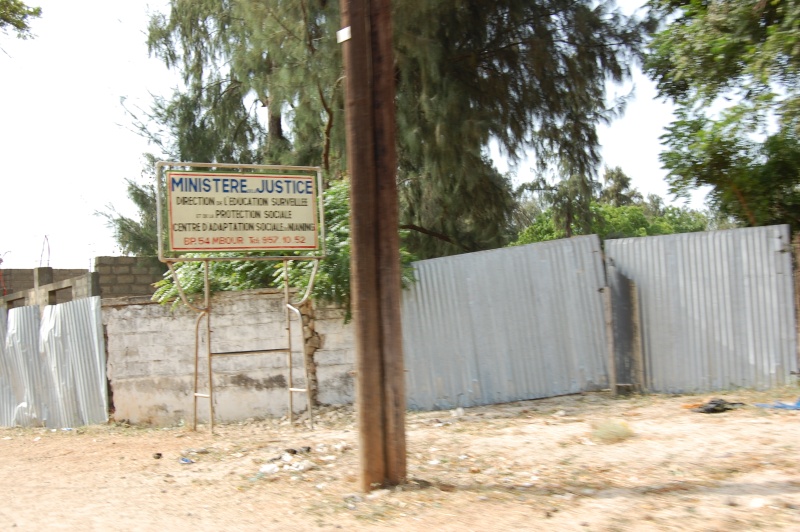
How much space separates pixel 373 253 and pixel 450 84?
7.80 m

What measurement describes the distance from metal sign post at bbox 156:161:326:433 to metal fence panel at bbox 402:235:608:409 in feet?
5.02

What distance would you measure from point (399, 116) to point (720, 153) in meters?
5.44

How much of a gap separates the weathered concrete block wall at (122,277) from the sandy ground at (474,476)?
458 cm

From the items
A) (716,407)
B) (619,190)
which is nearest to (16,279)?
(716,407)

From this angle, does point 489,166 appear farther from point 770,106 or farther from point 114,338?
point 114,338

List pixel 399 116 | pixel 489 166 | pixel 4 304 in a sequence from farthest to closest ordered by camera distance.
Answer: pixel 4 304
pixel 489 166
pixel 399 116

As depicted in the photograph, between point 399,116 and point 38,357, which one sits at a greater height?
point 399,116

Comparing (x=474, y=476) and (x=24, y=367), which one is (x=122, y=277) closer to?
(x=24, y=367)

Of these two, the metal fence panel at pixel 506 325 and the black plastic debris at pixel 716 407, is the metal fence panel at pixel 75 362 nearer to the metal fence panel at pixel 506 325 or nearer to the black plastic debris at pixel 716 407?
the metal fence panel at pixel 506 325

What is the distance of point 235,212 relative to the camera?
29.3 ft

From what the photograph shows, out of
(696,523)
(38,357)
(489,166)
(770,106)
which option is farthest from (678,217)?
(696,523)

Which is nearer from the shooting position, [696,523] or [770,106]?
[696,523]

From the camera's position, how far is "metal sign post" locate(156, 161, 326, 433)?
8.65 meters

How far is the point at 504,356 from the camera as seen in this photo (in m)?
9.47
